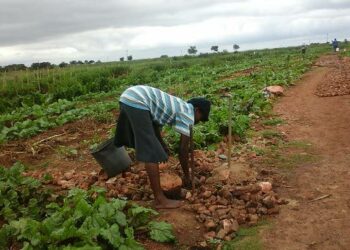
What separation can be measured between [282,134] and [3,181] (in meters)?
4.67

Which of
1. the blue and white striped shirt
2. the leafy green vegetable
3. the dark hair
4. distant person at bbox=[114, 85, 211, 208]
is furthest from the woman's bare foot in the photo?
the dark hair

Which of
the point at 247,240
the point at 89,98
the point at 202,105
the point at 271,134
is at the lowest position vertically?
the point at 247,240

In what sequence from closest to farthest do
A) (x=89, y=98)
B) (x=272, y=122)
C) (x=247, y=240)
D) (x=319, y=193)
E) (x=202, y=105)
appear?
(x=247, y=240) → (x=202, y=105) → (x=319, y=193) → (x=272, y=122) → (x=89, y=98)

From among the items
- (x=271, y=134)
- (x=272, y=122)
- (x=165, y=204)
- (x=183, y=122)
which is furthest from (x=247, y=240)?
(x=272, y=122)

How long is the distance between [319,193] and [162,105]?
2.02 meters

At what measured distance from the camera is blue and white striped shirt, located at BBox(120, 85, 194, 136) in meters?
4.33

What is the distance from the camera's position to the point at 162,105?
14.4ft

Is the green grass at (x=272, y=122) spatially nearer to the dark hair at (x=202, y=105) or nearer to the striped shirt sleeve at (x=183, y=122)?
the dark hair at (x=202, y=105)

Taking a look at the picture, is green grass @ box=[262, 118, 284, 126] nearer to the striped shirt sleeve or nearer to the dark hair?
the dark hair

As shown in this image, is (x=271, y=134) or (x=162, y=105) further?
(x=271, y=134)

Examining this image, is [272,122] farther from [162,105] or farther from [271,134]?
[162,105]

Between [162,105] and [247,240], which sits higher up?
[162,105]

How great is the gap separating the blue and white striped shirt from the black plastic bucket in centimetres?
115

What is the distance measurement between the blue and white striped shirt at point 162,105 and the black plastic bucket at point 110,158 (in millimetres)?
1154
